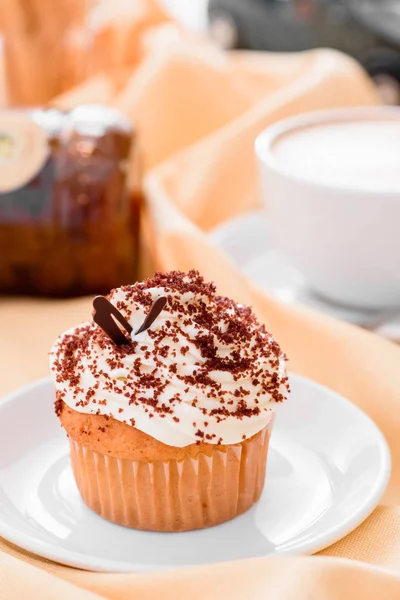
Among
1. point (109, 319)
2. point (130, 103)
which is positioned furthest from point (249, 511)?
point (130, 103)

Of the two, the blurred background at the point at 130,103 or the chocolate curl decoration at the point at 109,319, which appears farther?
the blurred background at the point at 130,103

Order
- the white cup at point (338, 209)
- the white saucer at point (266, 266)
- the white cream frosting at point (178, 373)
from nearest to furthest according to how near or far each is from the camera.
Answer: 1. the white cream frosting at point (178, 373)
2. the white cup at point (338, 209)
3. the white saucer at point (266, 266)

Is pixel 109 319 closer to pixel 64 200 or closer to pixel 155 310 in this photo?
pixel 155 310

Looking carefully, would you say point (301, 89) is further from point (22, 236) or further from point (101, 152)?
point (22, 236)

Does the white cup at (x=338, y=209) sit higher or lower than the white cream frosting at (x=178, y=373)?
lower

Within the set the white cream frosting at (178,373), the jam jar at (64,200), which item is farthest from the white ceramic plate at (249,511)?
the jam jar at (64,200)

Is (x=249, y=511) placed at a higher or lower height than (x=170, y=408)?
lower

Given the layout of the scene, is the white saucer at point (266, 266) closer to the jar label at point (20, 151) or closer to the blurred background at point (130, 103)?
the blurred background at point (130, 103)

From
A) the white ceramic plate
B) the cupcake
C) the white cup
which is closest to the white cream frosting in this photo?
the cupcake
